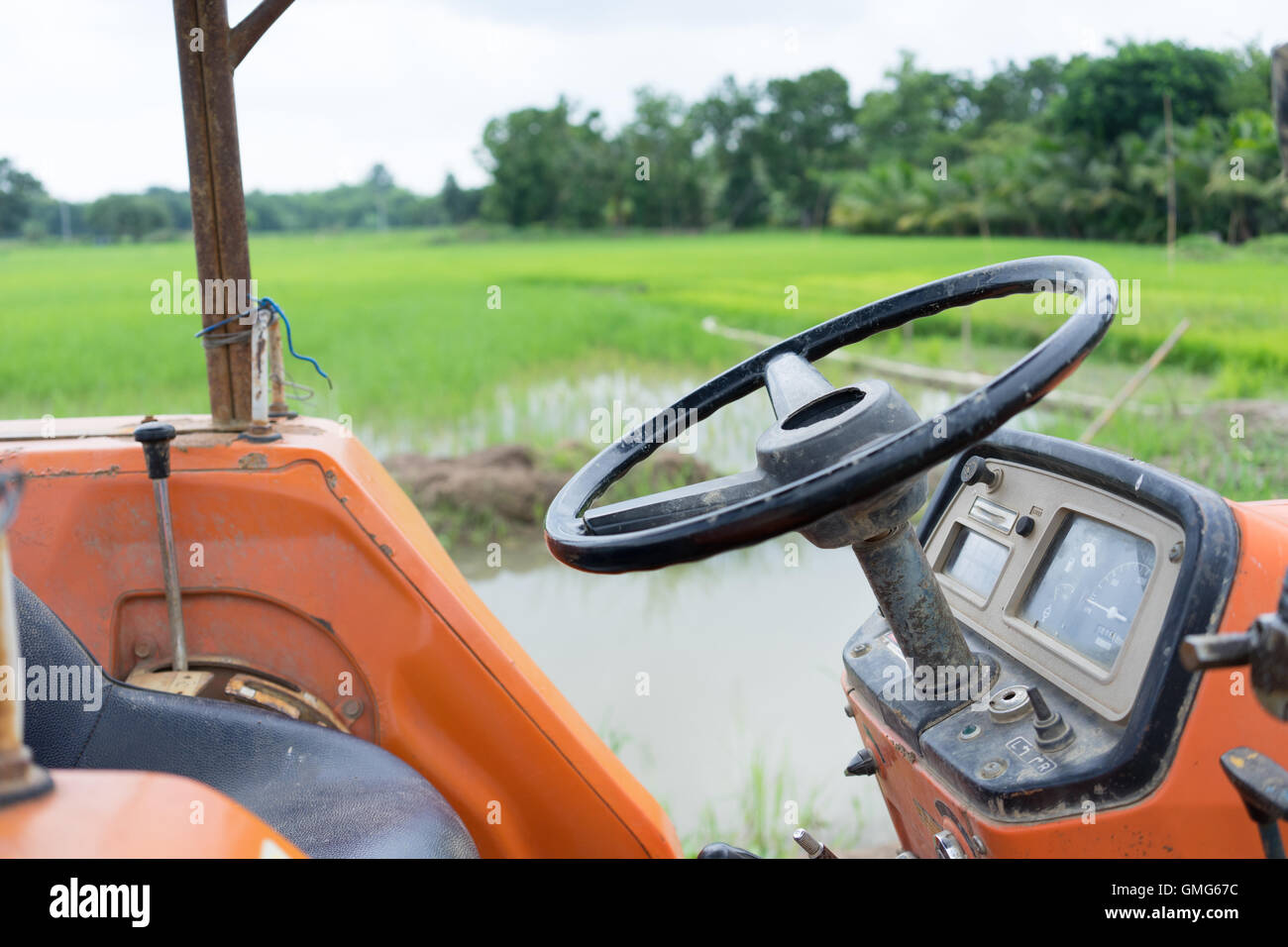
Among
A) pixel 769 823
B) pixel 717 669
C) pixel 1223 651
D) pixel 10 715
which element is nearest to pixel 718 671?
pixel 717 669

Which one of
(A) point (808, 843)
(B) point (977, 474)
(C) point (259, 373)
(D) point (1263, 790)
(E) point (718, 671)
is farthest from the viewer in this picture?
(E) point (718, 671)

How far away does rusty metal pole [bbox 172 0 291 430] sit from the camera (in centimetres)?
128

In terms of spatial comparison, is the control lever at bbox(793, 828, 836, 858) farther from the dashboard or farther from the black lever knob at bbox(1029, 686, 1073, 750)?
the black lever knob at bbox(1029, 686, 1073, 750)

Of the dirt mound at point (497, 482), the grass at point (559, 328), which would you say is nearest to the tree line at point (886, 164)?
the grass at point (559, 328)

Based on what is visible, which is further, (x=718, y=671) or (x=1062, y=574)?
(x=718, y=671)

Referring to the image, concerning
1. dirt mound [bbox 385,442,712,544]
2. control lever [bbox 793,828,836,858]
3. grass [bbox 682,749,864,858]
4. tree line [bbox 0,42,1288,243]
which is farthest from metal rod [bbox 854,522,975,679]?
tree line [bbox 0,42,1288,243]

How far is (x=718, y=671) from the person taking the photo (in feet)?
10.7

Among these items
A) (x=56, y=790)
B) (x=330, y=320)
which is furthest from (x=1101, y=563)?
(x=330, y=320)

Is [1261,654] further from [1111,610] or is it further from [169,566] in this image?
[169,566]

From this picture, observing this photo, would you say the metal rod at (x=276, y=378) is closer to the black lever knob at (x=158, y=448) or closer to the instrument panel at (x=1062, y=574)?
the black lever knob at (x=158, y=448)

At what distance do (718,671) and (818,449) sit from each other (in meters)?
2.52

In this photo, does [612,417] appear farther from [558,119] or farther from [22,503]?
[558,119]

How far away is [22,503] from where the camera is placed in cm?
119

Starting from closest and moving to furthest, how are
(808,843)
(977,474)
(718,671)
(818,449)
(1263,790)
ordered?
(1263,790) → (818,449) → (808,843) → (977,474) → (718,671)
